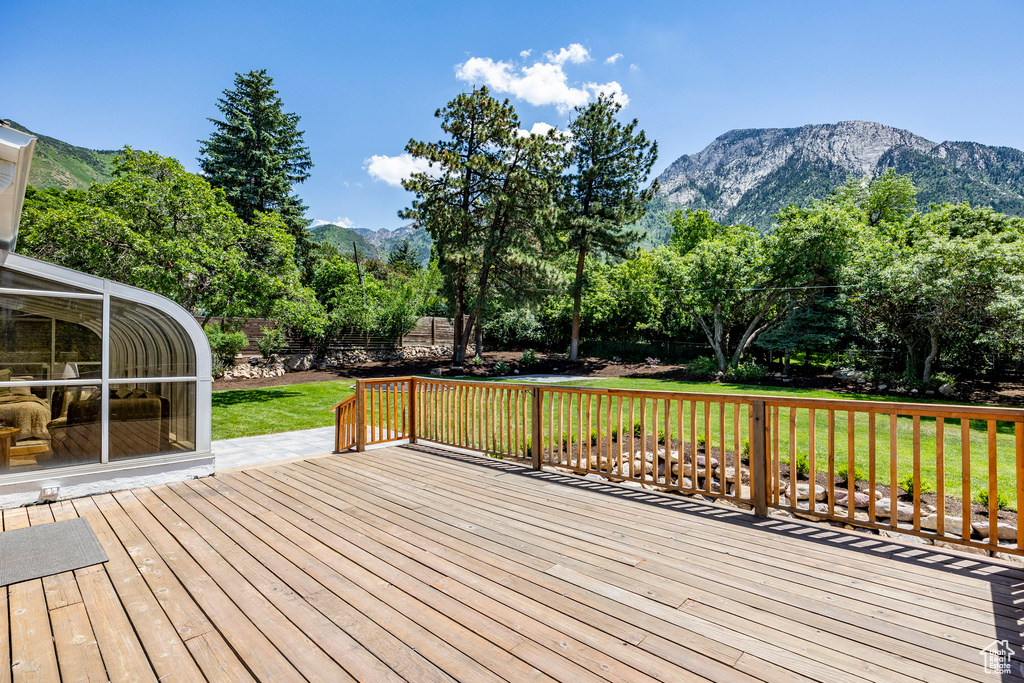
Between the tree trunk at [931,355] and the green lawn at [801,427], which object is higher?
the tree trunk at [931,355]

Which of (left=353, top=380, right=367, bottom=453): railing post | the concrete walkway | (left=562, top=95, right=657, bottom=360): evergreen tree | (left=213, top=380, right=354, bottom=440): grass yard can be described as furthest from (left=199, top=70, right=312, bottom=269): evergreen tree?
(left=353, top=380, right=367, bottom=453): railing post

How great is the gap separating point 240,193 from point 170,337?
68.1 feet

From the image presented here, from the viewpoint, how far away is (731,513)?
341 centimetres

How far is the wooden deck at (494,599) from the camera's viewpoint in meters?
1.70

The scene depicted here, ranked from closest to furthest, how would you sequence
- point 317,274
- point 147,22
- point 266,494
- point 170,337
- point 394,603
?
point 394,603
point 266,494
point 170,337
point 147,22
point 317,274

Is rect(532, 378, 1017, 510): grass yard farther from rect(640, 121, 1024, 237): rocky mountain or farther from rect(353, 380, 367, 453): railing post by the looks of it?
rect(640, 121, 1024, 237): rocky mountain

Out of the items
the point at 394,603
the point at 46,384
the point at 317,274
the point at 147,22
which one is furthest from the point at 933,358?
the point at 317,274

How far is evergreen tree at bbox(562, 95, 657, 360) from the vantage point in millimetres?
18109

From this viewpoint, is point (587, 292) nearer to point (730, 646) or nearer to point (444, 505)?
point (444, 505)

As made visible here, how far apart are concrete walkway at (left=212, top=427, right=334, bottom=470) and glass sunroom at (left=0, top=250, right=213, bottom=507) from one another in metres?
1.52

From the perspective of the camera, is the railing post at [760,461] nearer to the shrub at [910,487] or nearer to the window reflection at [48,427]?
the shrub at [910,487]

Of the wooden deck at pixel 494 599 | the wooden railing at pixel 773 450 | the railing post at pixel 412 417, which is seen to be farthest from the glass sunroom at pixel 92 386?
the railing post at pixel 412 417

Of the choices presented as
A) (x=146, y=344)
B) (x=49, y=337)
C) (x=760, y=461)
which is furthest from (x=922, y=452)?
(x=49, y=337)

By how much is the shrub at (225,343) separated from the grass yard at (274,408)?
8.02ft
